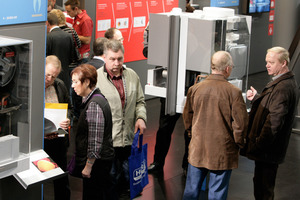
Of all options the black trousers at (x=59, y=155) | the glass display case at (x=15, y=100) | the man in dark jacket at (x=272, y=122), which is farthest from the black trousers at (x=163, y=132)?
the glass display case at (x=15, y=100)

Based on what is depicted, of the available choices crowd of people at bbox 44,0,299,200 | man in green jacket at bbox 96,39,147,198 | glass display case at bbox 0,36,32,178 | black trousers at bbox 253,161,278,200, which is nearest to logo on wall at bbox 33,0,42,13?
glass display case at bbox 0,36,32,178

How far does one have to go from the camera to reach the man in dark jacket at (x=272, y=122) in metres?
4.43

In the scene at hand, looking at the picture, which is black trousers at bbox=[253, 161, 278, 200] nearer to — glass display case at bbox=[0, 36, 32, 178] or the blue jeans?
the blue jeans

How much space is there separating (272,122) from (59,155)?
1.89 meters

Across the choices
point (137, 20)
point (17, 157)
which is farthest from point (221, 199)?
point (137, 20)

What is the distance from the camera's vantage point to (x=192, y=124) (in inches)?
174

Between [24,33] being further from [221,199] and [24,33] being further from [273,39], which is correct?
[273,39]

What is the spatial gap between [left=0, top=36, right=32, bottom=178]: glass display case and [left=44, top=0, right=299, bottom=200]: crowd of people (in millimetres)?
792

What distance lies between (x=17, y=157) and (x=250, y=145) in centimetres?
232

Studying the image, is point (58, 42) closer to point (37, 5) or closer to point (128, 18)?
point (128, 18)

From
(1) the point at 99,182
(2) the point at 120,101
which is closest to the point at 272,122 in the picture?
(2) the point at 120,101

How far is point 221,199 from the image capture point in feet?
14.5

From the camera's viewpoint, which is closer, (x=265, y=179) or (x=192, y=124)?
(x=192, y=124)

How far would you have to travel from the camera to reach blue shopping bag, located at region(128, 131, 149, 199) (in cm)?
443
